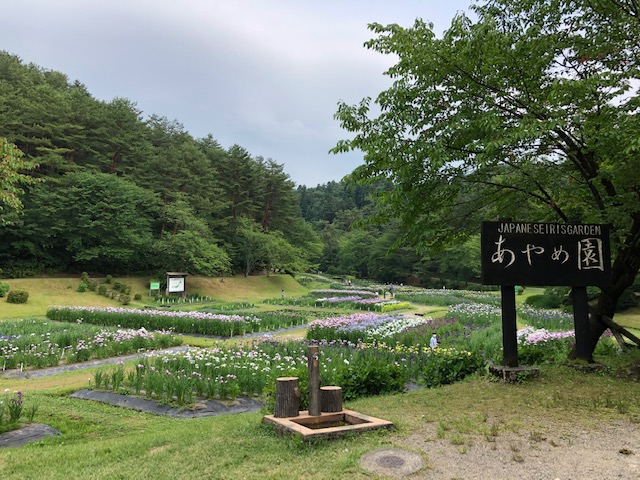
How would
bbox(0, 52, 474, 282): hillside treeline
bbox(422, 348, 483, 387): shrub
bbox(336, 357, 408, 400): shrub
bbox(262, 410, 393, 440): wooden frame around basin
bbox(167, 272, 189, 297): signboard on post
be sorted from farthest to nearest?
1. bbox(0, 52, 474, 282): hillside treeline
2. bbox(167, 272, 189, 297): signboard on post
3. bbox(422, 348, 483, 387): shrub
4. bbox(336, 357, 408, 400): shrub
5. bbox(262, 410, 393, 440): wooden frame around basin

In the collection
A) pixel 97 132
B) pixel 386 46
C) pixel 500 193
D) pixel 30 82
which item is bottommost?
pixel 500 193

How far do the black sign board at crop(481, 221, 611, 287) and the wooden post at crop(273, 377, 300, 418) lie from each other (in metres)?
3.99

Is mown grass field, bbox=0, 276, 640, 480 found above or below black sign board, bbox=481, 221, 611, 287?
below

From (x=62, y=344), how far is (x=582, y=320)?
40.9ft

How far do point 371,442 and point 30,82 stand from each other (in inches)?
1634

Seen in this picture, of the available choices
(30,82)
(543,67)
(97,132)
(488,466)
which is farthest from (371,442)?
(30,82)

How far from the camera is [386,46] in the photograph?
290 inches

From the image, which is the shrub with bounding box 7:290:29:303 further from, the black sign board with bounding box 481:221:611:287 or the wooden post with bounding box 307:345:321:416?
the black sign board with bounding box 481:221:611:287

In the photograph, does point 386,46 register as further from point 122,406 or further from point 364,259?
point 364,259

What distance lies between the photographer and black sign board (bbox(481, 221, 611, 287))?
7273 mm

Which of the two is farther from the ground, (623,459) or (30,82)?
(30,82)

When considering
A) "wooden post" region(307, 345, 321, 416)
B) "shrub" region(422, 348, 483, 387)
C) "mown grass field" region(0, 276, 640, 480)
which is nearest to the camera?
"mown grass field" region(0, 276, 640, 480)

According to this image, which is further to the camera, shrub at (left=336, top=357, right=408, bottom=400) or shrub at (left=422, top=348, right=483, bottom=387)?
shrub at (left=422, top=348, right=483, bottom=387)

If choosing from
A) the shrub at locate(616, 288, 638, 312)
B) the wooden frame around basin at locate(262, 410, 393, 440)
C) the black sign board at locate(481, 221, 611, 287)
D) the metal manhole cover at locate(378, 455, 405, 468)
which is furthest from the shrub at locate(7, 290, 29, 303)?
the shrub at locate(616, 288, 638, 312)
